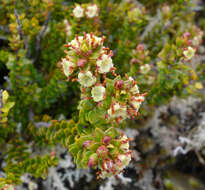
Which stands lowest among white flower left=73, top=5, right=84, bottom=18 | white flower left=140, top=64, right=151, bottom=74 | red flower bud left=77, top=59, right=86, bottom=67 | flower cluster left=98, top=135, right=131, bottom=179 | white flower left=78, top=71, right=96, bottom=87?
flower cluster left=98, top=135, right=131, bottom=179

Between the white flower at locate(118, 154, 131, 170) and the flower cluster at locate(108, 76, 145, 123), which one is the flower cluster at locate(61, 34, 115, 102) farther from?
the white flower at locate(118, 154, 131, 170)

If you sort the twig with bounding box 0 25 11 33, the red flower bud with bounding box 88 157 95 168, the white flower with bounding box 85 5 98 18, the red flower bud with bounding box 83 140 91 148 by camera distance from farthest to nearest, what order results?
1. the twig with bounding box 0 25 11 33
2. the white flower with bounding box 85 5 98 18
3. the red flower bud with bounding box 83 140 91 148
4. the red flower bud with bounding box 88 157 95 168

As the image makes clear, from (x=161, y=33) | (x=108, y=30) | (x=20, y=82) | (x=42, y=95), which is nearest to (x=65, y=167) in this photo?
(x=42, y=95)

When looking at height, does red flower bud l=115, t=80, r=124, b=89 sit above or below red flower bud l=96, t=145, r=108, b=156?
above

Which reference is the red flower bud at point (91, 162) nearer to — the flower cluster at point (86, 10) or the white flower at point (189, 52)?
the white flower at point (189, 52)

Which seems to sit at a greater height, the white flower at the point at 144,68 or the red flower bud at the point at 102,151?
the white flower at the point at 144,68

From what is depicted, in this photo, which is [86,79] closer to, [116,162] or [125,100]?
[125,100]

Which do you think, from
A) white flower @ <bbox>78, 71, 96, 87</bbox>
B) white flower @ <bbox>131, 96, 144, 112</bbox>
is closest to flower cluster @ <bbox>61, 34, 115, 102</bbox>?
white flower @ <bbox>78, 71, 96, 87</bbox>

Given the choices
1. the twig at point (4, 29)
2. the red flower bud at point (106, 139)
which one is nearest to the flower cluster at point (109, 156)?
the red flower bud at point (106, 139)

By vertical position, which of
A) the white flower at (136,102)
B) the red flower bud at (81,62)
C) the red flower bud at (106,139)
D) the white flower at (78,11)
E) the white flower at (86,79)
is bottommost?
the red flower bud at (106,139)
